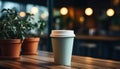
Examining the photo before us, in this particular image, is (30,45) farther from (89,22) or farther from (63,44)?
(89,22)

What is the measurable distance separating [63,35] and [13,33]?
1.80 ft

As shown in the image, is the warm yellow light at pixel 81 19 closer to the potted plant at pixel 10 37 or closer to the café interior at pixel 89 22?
the café interior at pixel 89 22

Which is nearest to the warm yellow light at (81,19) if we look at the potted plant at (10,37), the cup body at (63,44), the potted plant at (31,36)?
the potted plant at (31,36)

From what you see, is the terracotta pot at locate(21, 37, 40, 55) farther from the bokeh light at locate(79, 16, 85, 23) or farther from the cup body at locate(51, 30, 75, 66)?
the bokeh light at locate(79, 16, 85, 23)

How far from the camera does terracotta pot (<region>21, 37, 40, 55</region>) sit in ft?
7.04

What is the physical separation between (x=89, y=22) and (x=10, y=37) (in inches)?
377

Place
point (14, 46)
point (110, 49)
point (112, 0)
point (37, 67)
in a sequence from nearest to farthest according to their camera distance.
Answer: point (37, 67)
point (14, 46)
point (110, 49)
point (112, 0)

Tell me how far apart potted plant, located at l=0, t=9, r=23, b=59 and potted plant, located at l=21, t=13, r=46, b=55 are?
123 mm

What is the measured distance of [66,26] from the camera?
10.3m

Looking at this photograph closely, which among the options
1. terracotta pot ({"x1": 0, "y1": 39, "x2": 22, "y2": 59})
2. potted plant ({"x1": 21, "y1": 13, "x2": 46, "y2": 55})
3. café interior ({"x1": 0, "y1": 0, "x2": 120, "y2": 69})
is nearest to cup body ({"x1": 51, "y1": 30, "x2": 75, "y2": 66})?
terracotta pot ({"x1": 0, "y1": 39, "x2": 22, "y2": 59})

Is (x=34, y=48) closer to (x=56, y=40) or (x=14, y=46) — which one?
(x=14, y=46)

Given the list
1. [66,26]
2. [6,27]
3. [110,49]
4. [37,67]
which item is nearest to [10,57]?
[6,27]

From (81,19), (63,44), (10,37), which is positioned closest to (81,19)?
(81,19)

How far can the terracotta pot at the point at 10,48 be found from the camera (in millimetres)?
1854
